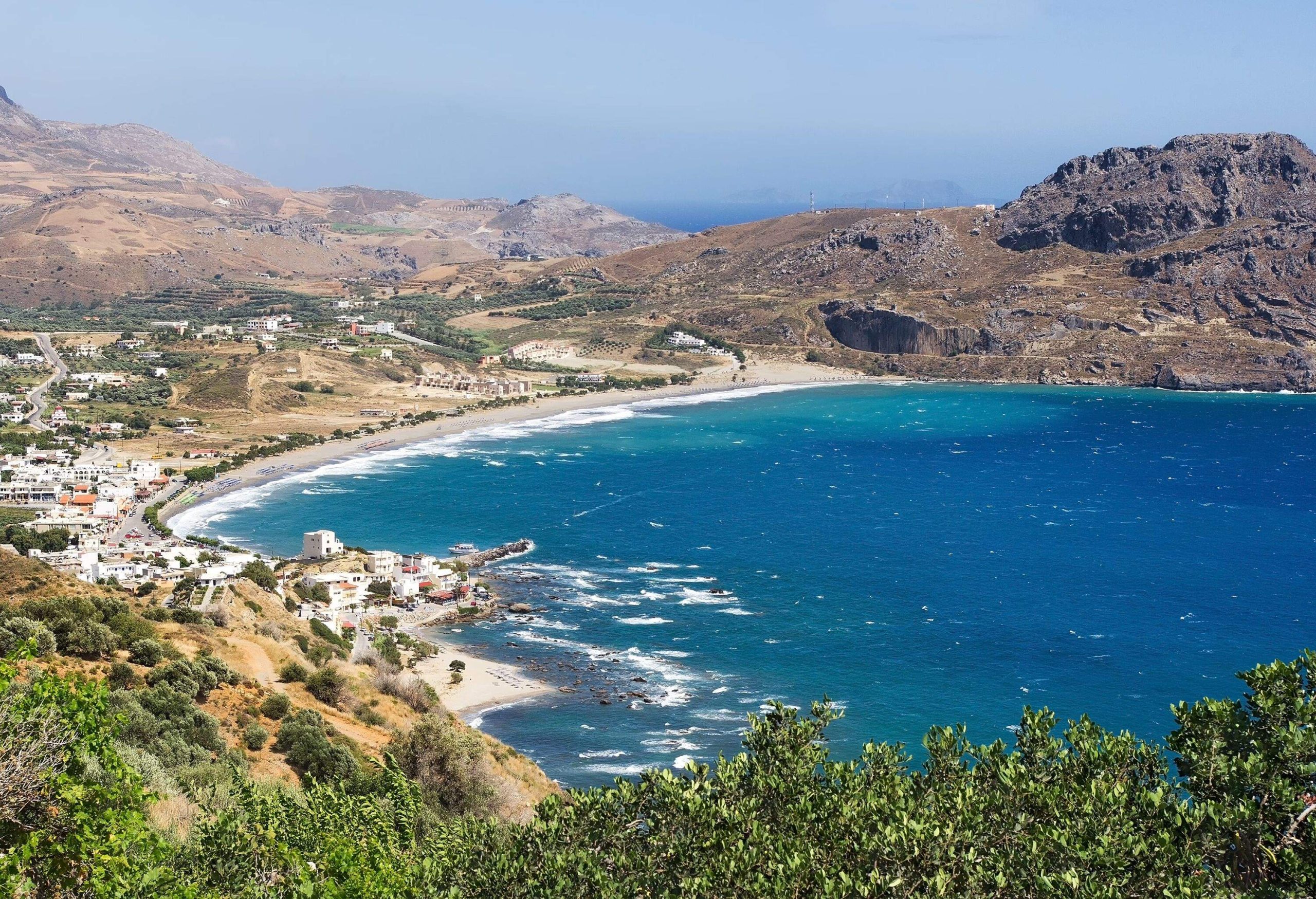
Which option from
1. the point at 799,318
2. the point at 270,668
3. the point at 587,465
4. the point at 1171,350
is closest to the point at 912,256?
the point at 799,318

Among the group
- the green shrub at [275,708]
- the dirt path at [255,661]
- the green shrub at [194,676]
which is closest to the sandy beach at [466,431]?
the dirt path at [255,661]

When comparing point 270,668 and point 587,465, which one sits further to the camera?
point 587,465

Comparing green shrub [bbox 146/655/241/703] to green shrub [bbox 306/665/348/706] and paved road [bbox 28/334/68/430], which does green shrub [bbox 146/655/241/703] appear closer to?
green shrub [bbox 306/665/348/706]

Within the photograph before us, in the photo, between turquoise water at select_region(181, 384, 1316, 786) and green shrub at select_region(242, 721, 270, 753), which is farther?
turquoise water at select_region(181, 384, 1316, 786)

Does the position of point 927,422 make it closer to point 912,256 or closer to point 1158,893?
point 912,256

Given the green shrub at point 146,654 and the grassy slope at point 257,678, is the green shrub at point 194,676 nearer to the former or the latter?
the grassy slope at point 257,678

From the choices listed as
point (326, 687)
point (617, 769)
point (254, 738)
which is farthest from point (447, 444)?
point (254, 738)

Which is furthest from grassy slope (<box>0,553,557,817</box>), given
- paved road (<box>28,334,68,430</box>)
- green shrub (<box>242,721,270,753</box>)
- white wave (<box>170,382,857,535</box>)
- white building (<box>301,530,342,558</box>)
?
paved road (<box>28,334,68,430</box>)
